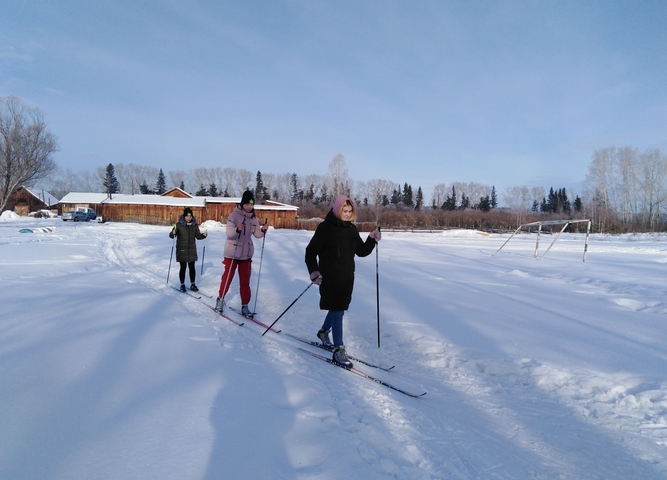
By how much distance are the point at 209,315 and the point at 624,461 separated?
522cm

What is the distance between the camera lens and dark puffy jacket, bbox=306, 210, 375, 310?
4.11m

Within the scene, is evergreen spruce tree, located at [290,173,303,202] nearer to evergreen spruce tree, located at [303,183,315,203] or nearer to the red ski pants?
evergreen spruce tree, located at [303,183,315,203]

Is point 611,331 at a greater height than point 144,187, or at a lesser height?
lesser

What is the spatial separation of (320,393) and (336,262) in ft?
5.09

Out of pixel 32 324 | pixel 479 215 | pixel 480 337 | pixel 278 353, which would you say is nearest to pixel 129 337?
pixel 32 324

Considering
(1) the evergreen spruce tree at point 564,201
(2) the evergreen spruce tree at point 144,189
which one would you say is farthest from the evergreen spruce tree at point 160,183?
(1) the evergreen spruce tree at point 564,201

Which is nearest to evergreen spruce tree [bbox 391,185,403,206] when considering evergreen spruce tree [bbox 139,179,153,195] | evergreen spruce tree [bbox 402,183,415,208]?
evergreen spruce tree [bbox 402,183,415,208]

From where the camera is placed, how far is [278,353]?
4.09 metres

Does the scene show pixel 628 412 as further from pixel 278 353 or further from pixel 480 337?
pixel 278 353

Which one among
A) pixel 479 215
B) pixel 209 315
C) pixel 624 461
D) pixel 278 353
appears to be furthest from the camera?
pixel 479 215

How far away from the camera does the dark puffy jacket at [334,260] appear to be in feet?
13.5

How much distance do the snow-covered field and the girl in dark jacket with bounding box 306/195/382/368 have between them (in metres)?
0.62

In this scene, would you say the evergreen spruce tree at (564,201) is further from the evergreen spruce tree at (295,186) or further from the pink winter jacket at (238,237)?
the pink winter jacket at (238,237)

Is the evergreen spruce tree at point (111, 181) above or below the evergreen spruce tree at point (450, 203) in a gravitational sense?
above
